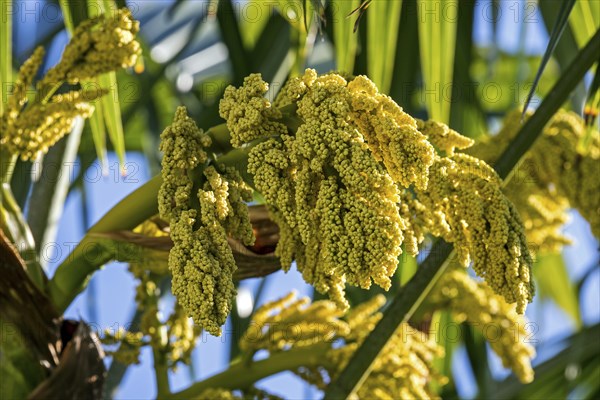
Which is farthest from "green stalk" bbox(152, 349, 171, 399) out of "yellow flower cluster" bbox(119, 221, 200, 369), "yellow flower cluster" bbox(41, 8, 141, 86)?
"yellow flower cluster" bbox(41, 8, 141, 86)

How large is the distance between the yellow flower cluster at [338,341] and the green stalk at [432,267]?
0.23 meters

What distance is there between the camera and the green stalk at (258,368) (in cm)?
238

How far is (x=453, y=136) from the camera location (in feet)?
5.82

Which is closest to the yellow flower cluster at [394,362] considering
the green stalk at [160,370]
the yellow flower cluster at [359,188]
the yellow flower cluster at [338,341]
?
the yellow flower cluster at [338,341]

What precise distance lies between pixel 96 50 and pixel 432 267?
2.57ft

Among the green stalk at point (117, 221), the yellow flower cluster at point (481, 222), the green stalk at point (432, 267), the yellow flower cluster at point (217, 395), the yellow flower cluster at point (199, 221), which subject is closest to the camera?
the yellow flower cluster at point (199, 221)

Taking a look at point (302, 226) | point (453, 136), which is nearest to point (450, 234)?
point (453, 136)

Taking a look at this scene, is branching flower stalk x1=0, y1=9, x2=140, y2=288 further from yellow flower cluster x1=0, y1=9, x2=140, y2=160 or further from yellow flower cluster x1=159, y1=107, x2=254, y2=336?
yellow flower cluster x1=159, y1=107, x2=254, y2=336

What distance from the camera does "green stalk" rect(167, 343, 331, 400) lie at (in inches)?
93.6

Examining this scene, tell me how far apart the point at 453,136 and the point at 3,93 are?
1006mm

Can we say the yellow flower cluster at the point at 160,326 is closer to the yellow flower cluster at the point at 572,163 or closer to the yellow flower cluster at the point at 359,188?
the yellow flower cluster at the point at 359,188

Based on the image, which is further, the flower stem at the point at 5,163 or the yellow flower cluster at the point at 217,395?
the yellow flower cluster at the point at 217,395

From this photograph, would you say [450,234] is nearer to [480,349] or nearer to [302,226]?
[302,226]

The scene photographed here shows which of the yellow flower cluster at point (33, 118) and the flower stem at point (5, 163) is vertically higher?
the yellow flower cluster at point (33, 118)
